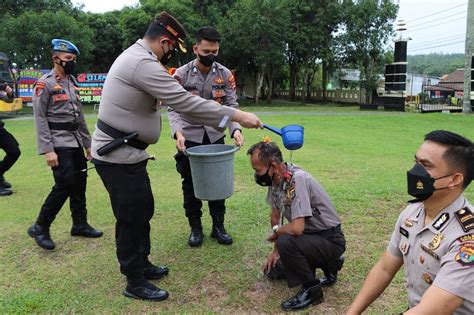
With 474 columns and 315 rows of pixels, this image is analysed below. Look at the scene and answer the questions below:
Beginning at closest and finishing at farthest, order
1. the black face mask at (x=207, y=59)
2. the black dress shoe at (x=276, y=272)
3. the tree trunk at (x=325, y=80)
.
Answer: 1. the black dress shoe at (x=276, y=272)
2. the black face mask at (x=207, y=59)
3. the tree trunk at (x=325, y=80)

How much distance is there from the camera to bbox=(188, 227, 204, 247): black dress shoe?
432 centimetres

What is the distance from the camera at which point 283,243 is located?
313cm

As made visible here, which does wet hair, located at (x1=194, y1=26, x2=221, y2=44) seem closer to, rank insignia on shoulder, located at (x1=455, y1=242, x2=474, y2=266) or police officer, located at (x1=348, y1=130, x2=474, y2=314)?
police officer, located at (x1=348, y1=130, x2=474, y2=314)

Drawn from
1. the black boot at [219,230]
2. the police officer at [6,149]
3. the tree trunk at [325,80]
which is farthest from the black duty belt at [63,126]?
the tree trunk at [325,80]

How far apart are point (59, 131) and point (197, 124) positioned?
1365 mm

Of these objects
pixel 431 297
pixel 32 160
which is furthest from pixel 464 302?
pixel 32 160

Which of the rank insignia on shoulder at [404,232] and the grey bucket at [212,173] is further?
the grey bucket at [212,173]

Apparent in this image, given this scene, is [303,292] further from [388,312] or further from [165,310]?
[165,310]

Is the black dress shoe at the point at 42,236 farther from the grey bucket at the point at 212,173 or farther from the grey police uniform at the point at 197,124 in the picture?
the grey bucket at the point at 212,173

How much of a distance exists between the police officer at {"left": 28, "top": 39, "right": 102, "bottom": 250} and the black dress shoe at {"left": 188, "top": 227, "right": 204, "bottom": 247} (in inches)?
50.7

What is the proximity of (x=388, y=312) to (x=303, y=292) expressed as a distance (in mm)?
592

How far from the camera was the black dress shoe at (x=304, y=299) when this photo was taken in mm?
3130

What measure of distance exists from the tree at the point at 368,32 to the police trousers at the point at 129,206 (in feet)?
87.0

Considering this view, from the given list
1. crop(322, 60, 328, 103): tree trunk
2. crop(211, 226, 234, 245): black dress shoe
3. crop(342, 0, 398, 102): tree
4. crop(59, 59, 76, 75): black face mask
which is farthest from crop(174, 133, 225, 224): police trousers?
crop(322, 60, 328, 103): tree trunk
